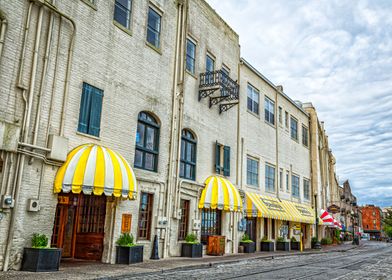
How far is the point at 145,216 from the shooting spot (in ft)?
53.5

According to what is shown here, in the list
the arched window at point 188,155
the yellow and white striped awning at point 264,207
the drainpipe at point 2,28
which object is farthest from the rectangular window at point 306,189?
the drainpipe at point 2,28

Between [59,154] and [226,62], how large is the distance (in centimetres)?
1365

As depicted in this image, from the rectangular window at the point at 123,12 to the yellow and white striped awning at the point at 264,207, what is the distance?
40.3ft

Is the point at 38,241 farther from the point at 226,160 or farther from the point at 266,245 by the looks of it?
the point at 266,245

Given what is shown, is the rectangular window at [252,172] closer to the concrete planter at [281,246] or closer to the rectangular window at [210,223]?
the rectangular window at [210,223]

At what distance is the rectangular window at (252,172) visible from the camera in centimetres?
2483

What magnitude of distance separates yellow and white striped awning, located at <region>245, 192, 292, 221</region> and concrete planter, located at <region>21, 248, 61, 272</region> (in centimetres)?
1373

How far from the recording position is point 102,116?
47.5ft

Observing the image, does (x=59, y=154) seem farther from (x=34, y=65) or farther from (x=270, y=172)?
(x=270, y=172)

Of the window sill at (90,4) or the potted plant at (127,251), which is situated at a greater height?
the window sill at (90,4)

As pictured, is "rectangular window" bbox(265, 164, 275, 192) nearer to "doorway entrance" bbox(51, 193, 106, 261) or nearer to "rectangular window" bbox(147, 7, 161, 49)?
"rectangular window" bbox(147, 7, 161, 49)

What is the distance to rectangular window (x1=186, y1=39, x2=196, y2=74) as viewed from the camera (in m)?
19.9

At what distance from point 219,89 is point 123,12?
7.15m

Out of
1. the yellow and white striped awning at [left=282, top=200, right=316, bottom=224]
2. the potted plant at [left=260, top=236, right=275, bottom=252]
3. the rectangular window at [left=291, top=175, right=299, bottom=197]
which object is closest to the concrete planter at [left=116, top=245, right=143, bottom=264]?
the potted plant at [left=260, top=236, right=275, bottom=252]
